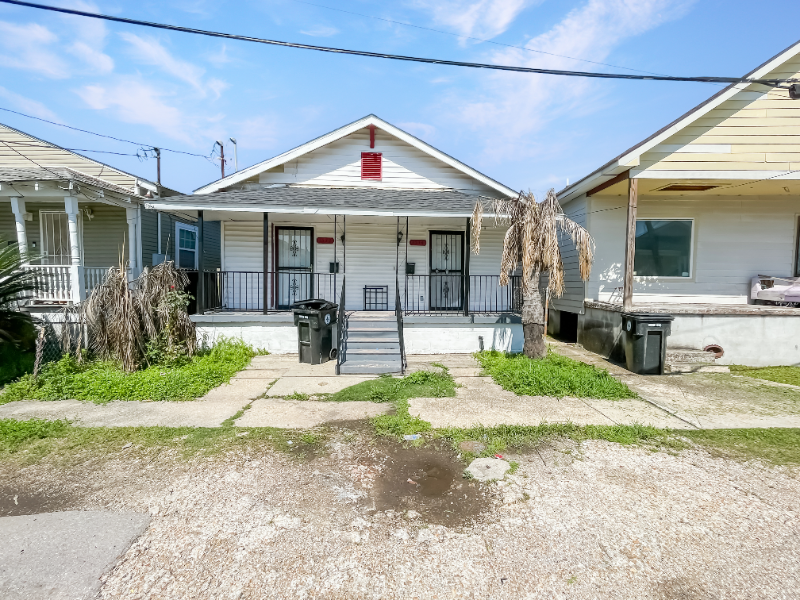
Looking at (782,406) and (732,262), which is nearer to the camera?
(782,406)

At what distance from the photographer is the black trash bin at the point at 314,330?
348 inches

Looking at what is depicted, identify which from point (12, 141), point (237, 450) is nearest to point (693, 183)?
point (237, 450)

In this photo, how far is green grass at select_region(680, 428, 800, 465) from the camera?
174 inches

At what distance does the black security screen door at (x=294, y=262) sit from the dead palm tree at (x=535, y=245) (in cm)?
519

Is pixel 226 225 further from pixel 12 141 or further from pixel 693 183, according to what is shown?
pixel 693 183

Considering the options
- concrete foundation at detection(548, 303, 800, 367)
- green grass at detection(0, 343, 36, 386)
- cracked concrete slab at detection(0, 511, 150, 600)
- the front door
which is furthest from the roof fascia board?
cracked concrete slab at detection(0, 511, 150, 600)

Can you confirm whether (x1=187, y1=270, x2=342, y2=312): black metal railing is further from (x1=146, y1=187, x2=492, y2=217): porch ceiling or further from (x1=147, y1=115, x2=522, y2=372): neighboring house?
(x1=146, y1=187, x2=492, y2=217): porch ceiling

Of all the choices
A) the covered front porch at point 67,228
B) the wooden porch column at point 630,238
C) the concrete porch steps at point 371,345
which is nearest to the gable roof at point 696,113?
the wooden porch column at point 630,238

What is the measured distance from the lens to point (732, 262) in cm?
1130

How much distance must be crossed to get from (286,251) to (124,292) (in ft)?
14.8

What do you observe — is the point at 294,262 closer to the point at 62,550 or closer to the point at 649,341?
the point at 649,341

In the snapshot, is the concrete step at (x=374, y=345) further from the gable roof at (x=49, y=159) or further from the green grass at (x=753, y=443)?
the gable roof at (x=49, y=159)

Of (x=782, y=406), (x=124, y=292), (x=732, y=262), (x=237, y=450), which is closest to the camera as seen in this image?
(x=237, y=450)

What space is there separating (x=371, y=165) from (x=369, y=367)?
250 inches
